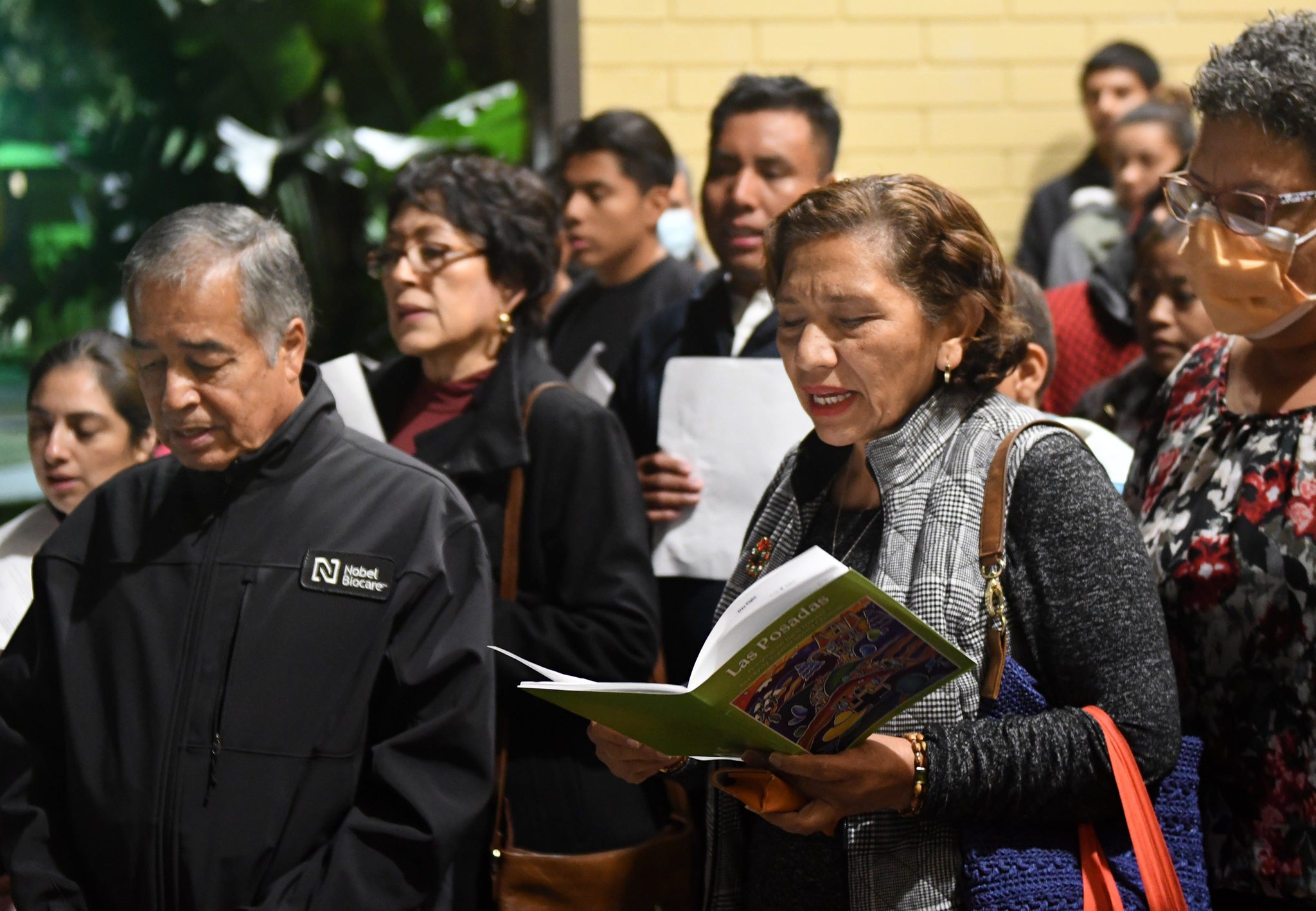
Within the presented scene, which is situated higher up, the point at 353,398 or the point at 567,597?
the point at 353,398

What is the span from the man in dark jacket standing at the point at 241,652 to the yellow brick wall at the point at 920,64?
3569mm

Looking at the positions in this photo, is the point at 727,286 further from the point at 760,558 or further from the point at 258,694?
the point at 258,694

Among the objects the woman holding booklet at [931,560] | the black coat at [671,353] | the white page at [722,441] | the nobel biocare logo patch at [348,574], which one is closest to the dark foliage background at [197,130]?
the black coat at [671,353]

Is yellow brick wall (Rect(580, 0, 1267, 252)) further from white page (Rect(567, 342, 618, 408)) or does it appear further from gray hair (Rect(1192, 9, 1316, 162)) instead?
gray hair (Rect(1192, 9, 1316, 162))

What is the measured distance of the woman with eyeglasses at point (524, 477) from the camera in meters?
2.69

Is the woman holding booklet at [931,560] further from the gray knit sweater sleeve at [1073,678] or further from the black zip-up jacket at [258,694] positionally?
the black zip-up jacket at [258,694]

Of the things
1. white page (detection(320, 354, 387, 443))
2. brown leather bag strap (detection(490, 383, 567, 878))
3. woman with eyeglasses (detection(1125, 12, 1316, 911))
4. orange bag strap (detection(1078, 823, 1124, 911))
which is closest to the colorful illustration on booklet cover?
orange bag strap (detection(1078, 823, 1124, 911))

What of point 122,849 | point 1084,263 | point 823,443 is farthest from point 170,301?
point 1084,263

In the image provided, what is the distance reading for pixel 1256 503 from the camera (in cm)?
211

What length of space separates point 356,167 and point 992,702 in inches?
201

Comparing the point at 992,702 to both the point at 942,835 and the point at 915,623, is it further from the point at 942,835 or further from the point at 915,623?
the point at 915,623

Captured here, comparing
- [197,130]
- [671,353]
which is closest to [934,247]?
[671,353]

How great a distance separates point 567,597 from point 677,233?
284 centimetres

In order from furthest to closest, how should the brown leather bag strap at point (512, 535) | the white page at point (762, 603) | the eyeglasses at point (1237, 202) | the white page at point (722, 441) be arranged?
the white page at point (722, 441) < the brown leather bag strap at point (512, 535) < the eyeglasses at point (1237, 202) < the white page at point (762, 603)
